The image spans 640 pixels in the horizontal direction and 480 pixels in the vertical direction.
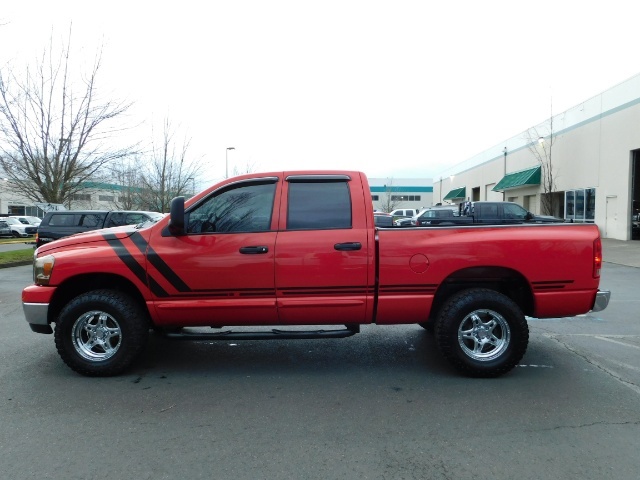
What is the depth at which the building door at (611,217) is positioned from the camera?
22719mm

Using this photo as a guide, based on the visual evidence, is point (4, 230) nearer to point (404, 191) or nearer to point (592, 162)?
point (592, 162)

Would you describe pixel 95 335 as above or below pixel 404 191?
below

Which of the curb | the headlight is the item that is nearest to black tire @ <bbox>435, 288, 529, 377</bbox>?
the headlight

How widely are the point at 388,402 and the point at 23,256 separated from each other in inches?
645

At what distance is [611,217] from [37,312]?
25.2 m

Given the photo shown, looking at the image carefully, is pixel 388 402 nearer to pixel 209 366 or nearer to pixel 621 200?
pixel 209 366

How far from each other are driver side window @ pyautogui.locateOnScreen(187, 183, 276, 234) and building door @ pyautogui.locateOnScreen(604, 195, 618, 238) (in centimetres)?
2319

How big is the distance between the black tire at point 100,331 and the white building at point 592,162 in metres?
23.4

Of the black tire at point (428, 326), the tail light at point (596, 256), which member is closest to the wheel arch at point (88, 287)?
the black tire at point (428, 326)

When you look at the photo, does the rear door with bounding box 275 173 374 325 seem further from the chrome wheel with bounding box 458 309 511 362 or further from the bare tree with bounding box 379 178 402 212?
the bare tree with bounding box 379 178 402 212

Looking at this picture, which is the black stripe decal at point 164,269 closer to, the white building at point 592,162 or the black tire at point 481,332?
the black tire at point 481,332

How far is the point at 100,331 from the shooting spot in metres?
4.66

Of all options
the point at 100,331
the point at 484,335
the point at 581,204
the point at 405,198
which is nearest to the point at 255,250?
the point at 100,331

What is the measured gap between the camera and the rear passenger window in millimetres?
4598
